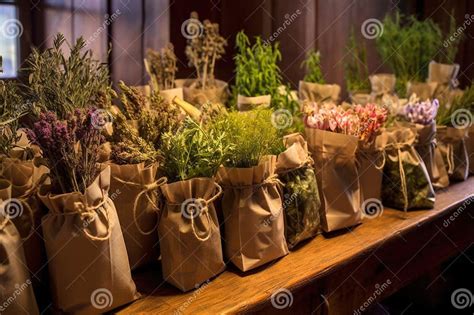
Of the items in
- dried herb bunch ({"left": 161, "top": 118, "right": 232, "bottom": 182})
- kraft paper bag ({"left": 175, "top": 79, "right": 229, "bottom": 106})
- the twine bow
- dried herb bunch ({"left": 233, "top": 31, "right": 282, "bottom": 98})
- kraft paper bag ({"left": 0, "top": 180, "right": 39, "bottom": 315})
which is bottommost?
kraft paper bag ({"left": 0, "top": 180, "right": 39, "bottom": 315})

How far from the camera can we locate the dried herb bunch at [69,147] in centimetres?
136

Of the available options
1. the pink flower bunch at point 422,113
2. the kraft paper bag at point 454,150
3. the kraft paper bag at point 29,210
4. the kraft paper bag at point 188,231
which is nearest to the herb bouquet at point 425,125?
the pink flower bunch at point 422,113

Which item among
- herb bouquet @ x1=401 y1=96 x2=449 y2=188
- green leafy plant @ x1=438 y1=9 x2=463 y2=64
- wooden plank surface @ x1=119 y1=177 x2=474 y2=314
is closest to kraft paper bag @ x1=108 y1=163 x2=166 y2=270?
wooden plank surface @ x1=119 y1=177 x2=474 y2=314

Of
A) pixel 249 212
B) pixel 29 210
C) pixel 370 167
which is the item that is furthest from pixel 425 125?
pixel 29 210

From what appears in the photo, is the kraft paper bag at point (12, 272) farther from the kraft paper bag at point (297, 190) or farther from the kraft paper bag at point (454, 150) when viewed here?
the kraft paper bag at point (454, 150)

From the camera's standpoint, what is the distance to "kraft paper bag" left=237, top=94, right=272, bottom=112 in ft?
7.39

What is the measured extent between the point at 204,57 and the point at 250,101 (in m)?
0.31

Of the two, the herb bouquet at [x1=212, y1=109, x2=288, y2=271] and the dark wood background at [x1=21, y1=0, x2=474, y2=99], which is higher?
the dark wood background at [x1=21, y1=0, x2=474, y2=99]

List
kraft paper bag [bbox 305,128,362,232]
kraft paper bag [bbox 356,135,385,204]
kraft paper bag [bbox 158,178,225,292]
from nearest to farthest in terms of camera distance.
Result: kraft paper bag [bbox 158,178,225,292], kraft paper bag [bbox 305,128,362,232], kraft paper bag [bbox 356,135,385,204]

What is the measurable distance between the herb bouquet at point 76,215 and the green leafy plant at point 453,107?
174 centimetres

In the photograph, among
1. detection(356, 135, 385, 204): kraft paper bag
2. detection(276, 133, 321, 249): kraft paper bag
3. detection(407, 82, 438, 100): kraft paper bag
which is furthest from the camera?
detection(407, 82, 438, 100): kraft paper bag

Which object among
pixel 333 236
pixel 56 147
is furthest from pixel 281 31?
pixel 56 147

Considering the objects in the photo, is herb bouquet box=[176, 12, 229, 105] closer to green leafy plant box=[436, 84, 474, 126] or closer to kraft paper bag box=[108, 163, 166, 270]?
kraft paper bag box=[108, 163, 166, 270]

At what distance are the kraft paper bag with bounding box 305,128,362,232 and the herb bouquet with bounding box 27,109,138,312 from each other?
0.83 metres
